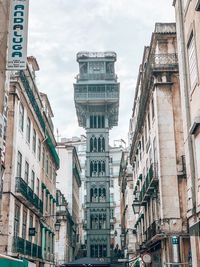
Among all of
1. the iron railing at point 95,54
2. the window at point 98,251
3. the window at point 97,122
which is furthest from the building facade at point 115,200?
the iron railing at point 95,54

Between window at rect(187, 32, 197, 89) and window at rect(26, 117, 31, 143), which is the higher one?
window at rect(26, 117, 31, 143)

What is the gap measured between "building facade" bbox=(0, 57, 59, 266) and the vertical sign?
9633 millimetres

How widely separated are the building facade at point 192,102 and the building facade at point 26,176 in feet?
36.1

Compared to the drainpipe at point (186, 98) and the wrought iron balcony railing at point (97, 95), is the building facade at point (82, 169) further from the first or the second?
the drainpipe at point (186, 98)

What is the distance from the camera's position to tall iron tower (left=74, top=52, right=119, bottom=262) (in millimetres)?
82250

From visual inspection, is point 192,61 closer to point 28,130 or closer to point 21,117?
point 21,117

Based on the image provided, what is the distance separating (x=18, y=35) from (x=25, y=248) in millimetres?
17311

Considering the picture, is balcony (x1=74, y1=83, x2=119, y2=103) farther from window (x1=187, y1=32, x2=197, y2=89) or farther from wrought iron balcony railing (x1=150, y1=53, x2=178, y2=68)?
window (x1=187, y1=32, x2=197, y2=89)

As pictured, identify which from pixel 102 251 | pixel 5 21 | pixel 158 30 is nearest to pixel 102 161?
pixel 102 251

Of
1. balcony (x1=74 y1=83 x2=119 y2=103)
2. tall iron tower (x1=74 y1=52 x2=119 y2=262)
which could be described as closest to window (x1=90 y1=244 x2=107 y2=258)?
tall iron tower (x1=74 y1=52 x2=119 y2=262)

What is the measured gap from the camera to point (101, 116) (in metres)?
89.4

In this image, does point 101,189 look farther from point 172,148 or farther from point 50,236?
point 172,148

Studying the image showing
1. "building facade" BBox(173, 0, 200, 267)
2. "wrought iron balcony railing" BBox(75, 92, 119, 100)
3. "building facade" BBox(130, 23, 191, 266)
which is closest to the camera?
"building facade" BBox(173, 0, 200, 267)

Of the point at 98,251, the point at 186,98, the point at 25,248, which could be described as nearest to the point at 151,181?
the point at 25,248
